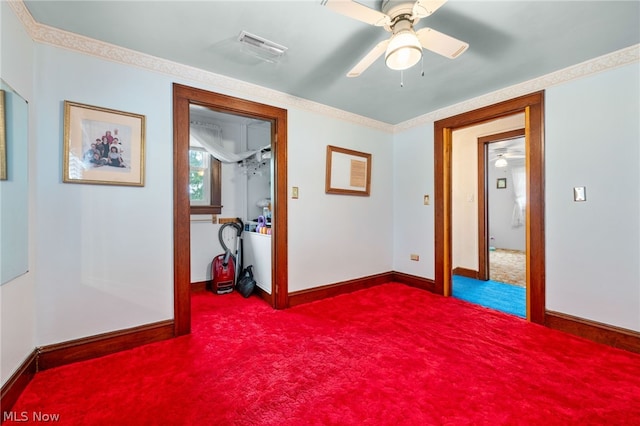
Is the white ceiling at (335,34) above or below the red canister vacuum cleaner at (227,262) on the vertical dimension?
above

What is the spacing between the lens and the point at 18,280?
1.57 meters

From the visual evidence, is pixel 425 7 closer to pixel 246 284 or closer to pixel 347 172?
pixel 347 172

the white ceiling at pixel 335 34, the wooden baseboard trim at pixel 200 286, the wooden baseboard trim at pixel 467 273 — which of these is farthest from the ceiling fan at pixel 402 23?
the wooden baseboard trim at pixel 467 273

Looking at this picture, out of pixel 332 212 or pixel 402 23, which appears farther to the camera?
pixel 332 212

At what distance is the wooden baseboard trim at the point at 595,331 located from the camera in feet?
6.75

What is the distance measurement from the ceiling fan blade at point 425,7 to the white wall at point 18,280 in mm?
2261

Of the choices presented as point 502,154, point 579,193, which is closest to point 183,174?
point 579,193

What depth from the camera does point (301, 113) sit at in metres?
3.05

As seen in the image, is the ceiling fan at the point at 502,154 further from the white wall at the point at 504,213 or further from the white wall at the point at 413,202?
the white wall at the point at 413,202

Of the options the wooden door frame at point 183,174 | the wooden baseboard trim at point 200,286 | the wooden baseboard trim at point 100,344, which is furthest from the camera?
the wooden baseboard trim at point 200,286

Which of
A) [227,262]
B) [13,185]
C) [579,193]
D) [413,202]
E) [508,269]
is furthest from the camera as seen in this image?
[508,269]

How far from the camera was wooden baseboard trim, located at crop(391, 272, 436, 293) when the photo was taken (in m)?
3.47

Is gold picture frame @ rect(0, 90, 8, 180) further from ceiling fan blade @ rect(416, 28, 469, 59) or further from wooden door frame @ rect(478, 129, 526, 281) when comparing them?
wooden door frame @ rect(478, 129, 526, 281)

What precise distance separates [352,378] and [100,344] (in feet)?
6.30
